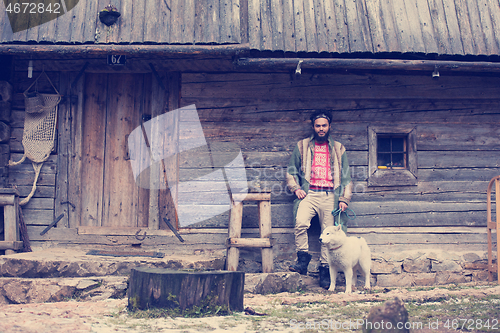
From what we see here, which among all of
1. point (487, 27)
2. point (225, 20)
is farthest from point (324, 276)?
point (487, 27)

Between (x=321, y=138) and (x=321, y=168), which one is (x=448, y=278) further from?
(x=321, y=138)

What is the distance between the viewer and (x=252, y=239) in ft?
18.1

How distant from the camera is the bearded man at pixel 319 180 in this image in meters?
5.69

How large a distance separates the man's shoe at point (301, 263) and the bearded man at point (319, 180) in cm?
1

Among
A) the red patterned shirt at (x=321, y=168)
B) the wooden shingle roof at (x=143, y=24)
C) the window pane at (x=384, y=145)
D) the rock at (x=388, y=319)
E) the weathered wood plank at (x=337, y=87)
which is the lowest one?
the rock at (x=388, y=319)

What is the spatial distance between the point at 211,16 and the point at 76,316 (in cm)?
417

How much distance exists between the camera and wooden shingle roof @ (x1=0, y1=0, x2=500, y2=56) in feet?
18.5

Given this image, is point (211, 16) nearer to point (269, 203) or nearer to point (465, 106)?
point (269, 203)

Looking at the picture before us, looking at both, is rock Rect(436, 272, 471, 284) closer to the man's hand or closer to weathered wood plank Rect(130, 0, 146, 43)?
the man's hand

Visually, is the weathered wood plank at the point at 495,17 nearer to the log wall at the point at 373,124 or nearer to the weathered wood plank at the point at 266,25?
the log wall at the point at 373,124

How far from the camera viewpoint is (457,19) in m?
6.26

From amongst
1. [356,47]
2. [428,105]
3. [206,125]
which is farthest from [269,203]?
[428,105]

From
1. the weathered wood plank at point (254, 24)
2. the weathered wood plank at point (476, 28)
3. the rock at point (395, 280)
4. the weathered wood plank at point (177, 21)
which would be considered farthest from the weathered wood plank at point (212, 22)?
the rock at point (395, 280)

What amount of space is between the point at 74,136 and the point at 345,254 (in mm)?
4162
